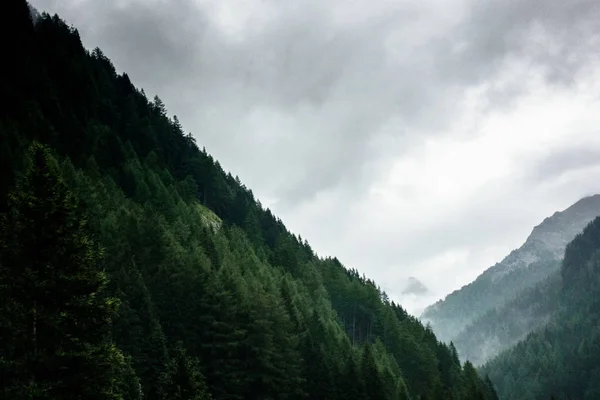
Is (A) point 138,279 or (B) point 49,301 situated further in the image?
(A) point 138,279

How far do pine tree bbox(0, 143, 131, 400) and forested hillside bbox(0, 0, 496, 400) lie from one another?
0.13 ft

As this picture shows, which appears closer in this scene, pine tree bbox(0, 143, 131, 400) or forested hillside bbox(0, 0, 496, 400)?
pine tree bbox(0, 143, 131, 400)

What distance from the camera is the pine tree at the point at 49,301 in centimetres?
1346

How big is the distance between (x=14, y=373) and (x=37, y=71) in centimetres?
7294

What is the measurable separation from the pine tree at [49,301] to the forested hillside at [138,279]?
40 millimetres

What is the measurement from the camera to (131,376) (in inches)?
1153

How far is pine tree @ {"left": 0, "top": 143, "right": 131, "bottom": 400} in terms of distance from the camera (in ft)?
44.2

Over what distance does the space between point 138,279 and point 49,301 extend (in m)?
Result: 26.5

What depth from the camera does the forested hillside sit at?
14062 mm

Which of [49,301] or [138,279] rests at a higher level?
[138,279]

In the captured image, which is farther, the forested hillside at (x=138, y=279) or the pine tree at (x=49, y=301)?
the forested hillside at (x=138, y=279)

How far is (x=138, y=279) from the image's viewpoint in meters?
39.7

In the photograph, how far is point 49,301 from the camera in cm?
1409

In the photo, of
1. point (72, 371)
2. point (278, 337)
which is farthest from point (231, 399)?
point (72, 371)
